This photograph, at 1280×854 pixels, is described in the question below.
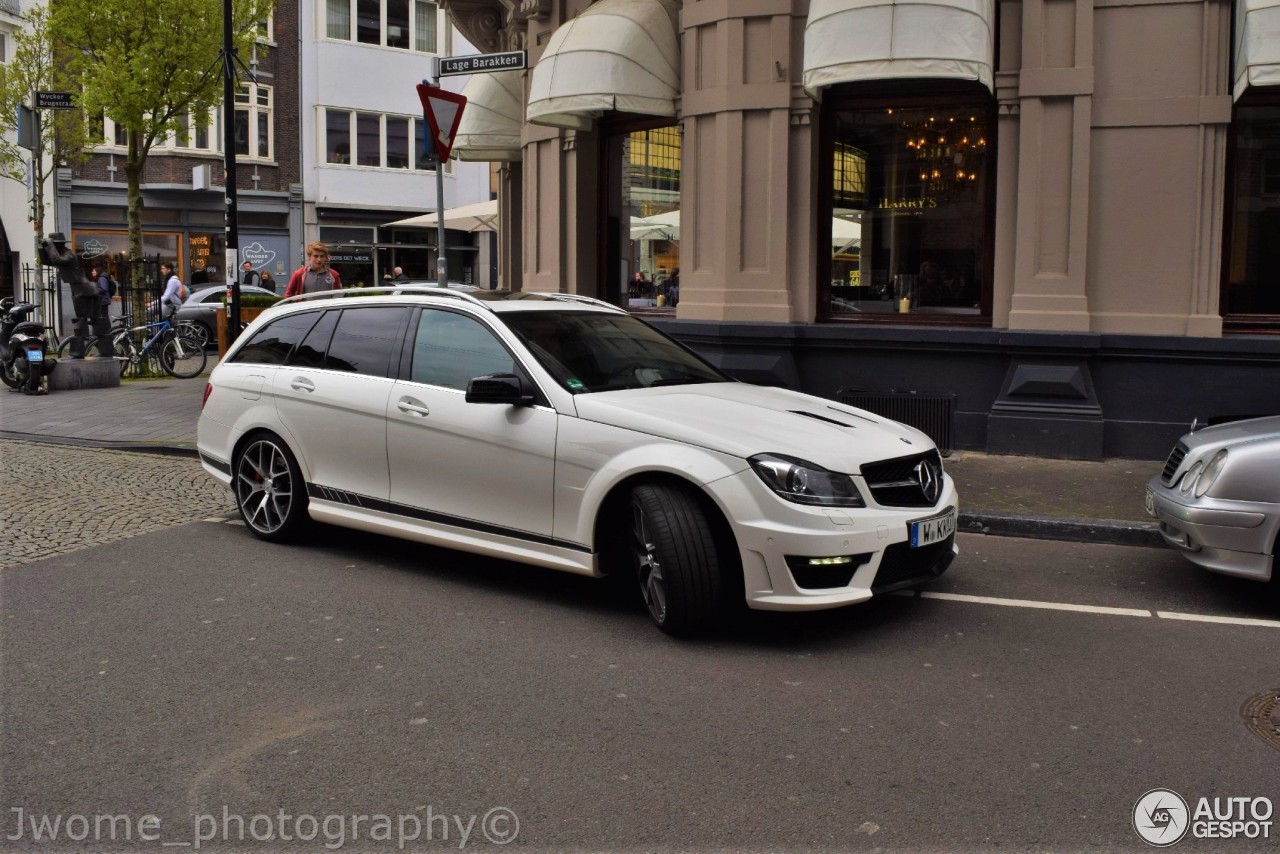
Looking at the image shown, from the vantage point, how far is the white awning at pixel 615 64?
11.9 meters

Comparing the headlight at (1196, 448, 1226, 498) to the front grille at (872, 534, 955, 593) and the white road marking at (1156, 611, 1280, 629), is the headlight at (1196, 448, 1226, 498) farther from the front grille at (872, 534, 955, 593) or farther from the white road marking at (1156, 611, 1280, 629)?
the front grille at (872, 534, 955, 593)

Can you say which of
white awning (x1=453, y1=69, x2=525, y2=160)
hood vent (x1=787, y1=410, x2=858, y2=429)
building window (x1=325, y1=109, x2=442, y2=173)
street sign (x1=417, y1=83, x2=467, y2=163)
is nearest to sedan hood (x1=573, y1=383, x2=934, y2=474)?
hood vent (x1=787, y1=410, x2=858, y2=429)

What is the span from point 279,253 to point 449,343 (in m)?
32.8

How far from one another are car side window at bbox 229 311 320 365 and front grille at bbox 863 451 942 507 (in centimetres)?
385

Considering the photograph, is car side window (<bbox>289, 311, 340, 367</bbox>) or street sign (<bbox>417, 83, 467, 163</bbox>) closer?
car side window (<bbox>289, 311, 340, 367</bbox>)

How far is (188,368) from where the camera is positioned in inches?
734

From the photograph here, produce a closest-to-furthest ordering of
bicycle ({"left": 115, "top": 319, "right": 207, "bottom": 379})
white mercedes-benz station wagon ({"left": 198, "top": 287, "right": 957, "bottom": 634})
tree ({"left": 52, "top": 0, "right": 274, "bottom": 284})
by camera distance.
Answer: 1. white mercedes-benz station wagon ({"left": 198, "top": 287, "right": 957, "bottom": 634})
2. bicycle ({"left": 115, "top": 319, "right": 207, "bottom": 379})
3. tree ({"left": 52, "top": 0, "right": 274, "bottom": 284})

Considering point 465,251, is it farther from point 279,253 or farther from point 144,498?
point 144,498

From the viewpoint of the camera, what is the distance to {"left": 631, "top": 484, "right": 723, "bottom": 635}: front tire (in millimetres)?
5250

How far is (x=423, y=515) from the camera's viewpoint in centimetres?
645

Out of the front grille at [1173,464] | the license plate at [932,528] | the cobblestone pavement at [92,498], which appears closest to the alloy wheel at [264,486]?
the cobblestone pavement at [92,498]

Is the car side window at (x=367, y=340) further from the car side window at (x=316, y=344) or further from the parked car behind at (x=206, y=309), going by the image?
the parked car behind at (x=206, y=309)

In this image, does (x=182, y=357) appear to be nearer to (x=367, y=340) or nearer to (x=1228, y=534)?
(x=367, y=340)

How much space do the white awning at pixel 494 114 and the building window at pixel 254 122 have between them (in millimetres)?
22589
